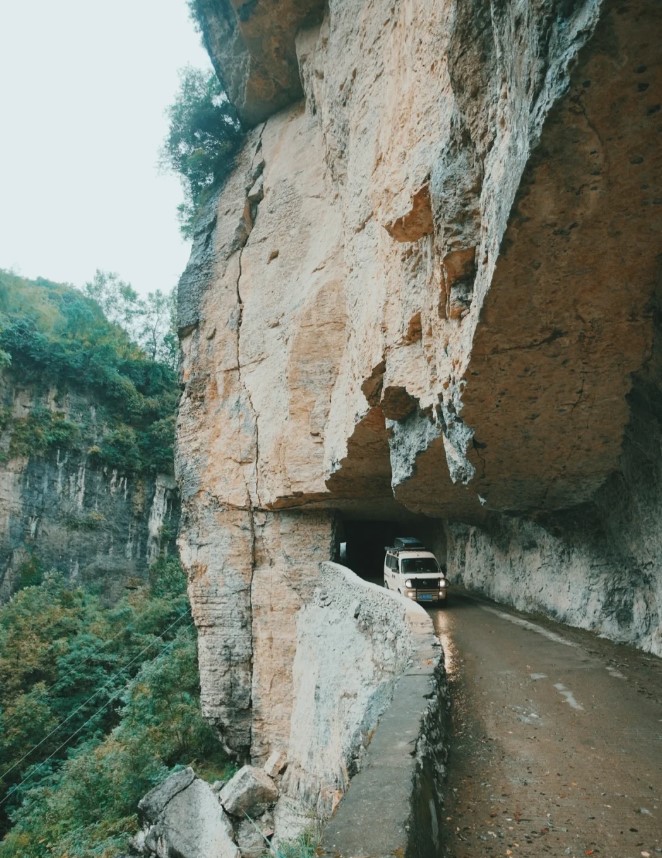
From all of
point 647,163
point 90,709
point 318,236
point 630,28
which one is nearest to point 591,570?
point 647,163

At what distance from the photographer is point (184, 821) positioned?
11383 mm

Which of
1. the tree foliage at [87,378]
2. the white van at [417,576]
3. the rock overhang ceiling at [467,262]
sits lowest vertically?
the white van at [417,576]

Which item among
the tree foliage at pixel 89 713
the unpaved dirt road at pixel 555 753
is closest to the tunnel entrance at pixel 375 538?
the tree foliage at pixel 89 713

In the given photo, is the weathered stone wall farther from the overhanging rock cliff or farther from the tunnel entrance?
the tunnel entrance

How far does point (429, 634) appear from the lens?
637 centimetres

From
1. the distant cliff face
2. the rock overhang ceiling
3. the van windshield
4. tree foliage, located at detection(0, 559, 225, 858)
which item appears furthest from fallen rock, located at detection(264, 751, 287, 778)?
the distant cliff face

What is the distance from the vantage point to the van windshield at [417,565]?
12866mm

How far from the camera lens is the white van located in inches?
485

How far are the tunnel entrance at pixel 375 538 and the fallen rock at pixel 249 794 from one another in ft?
32.7

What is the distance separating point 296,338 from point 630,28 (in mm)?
11183

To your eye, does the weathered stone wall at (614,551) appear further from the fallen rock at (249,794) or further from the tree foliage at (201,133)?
the tree foliage at (201,133)

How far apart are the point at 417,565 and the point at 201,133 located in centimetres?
1707

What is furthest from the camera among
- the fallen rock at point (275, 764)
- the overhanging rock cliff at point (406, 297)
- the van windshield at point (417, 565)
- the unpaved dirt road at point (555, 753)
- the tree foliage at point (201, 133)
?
the tree foliage at point (201, 133)

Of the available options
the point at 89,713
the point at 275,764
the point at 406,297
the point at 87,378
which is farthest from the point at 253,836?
the point at 87,378
